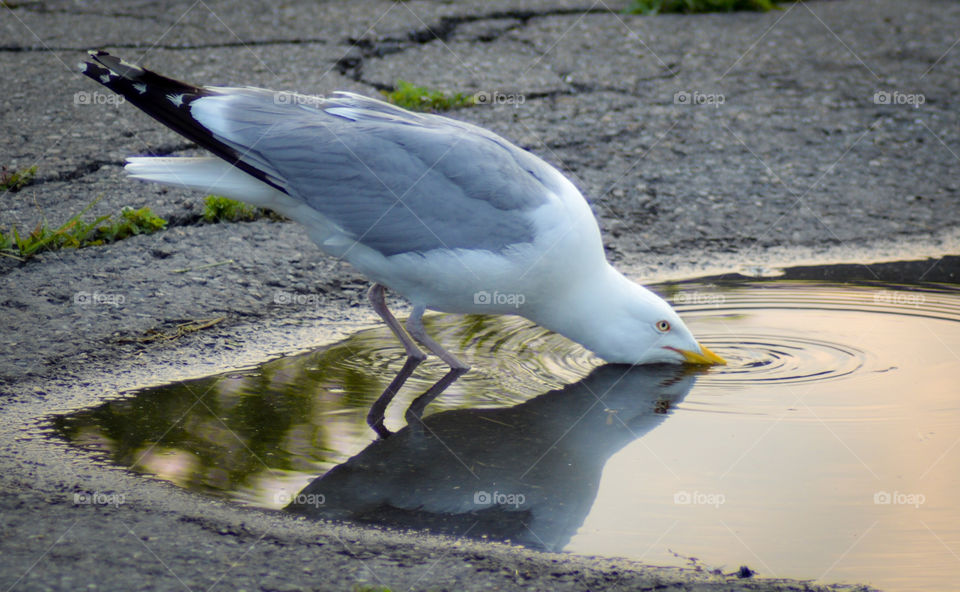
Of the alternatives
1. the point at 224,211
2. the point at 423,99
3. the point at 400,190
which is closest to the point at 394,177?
the point at 400,190

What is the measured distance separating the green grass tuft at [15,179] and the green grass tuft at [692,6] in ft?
17.7

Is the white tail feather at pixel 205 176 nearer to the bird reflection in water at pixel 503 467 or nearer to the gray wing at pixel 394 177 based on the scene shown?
the gray wing at pixel 394 177

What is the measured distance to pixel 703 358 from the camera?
3990 millimetres

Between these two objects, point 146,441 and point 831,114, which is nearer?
point 146,441

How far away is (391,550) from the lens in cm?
260

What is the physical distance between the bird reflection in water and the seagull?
1.04ft

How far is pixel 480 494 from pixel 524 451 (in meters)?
0.35

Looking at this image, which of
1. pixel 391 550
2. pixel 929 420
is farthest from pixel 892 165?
pixel 391 550

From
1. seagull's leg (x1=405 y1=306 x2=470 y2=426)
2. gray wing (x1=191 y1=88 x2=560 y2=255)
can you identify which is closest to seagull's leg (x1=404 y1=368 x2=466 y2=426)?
seagull's leg (x1=405 y1=306 x2=470 y2=426)

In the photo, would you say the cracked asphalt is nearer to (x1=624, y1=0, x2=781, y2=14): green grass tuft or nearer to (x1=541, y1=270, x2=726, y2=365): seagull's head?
(x1=624, y1=0, x2=781, y2=14): green grass tuft

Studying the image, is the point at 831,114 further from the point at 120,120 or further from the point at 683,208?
the point at 120,120

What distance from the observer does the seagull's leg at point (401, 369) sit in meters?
3.56

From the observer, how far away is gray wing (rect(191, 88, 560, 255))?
3740mm

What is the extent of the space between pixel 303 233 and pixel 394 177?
4.65 ft
